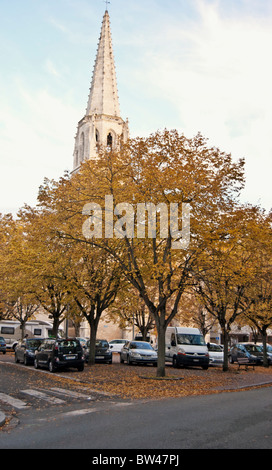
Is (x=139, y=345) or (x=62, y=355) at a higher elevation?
(x=139, y=345)

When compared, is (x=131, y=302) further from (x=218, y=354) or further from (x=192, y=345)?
(x=218, y=354)

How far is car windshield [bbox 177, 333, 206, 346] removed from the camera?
28.3 m

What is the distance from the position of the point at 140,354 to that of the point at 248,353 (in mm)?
10329

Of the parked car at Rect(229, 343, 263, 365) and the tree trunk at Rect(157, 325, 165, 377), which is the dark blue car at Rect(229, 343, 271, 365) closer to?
the parked car at Rect(229, 343, 263, 365)

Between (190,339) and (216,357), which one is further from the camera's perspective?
(216,357)

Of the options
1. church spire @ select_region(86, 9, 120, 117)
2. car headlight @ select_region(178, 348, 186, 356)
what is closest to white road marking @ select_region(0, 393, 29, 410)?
car headlight @ select_region(178, 348, 186, 356)

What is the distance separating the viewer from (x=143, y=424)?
886cm

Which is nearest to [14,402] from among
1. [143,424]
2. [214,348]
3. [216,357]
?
[143,424]

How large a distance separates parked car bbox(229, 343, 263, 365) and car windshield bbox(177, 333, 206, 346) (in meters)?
8.16

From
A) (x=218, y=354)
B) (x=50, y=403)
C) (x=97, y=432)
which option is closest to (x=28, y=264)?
(x=50, y=403)

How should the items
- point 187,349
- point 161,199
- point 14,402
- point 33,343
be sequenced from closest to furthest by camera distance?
point 14,402 < point 161,199 < point 187,349 < point 33,343

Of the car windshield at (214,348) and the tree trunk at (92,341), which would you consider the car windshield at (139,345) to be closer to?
the tree trunk at (92,341)

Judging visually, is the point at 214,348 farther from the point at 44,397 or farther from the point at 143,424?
the point at 143,424

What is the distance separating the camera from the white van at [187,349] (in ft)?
89.4
